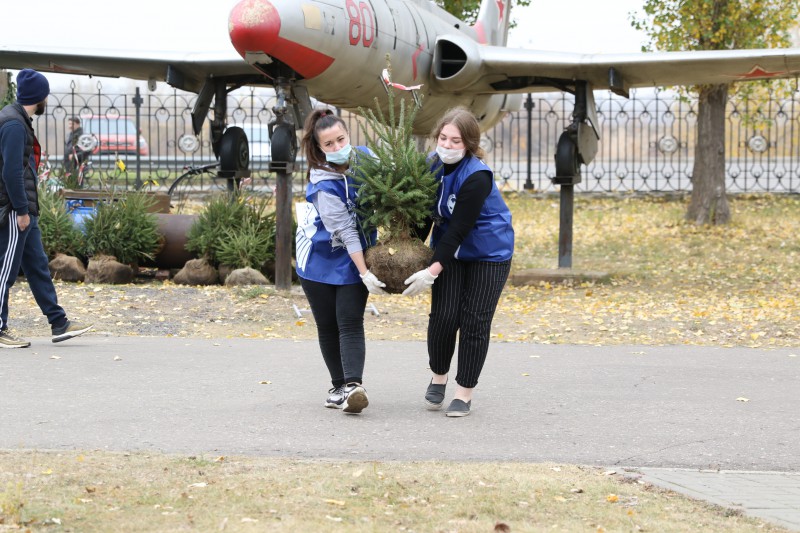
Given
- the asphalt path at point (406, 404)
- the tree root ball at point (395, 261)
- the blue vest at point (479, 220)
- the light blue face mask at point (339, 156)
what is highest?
the light blue face mask at point (339, 156)

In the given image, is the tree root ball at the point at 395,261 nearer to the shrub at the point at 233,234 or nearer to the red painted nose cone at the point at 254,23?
the red painted nose cone at the point at 254,23

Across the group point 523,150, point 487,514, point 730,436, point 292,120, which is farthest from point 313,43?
point 523,150

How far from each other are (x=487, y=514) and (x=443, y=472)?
2.03 feet

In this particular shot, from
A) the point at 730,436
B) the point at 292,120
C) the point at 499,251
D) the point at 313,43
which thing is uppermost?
the point at 313,43

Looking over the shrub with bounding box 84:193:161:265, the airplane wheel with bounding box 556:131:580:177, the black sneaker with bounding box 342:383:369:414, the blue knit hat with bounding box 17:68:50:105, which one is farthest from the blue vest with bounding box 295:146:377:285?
the airplane wheel with bounding box 556:131:580:177

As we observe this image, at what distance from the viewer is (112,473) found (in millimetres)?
4402

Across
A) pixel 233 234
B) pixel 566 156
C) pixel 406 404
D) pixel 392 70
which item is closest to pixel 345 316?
pixel 406 404

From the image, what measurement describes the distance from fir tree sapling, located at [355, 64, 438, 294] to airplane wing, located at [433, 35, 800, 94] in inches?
313

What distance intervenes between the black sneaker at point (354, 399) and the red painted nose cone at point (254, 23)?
5189mm

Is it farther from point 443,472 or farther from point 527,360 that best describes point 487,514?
point 527,360

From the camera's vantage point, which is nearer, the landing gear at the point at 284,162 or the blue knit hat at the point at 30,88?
the blue knit hat at the point at 30,88

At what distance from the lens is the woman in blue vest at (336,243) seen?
215 inches

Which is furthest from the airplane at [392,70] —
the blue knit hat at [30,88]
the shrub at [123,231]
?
the blue knit hat at [30,88]

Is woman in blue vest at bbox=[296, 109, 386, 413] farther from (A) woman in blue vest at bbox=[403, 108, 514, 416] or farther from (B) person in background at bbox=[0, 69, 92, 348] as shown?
(B) person in background at bbox=[0, 69, 92, 348]
